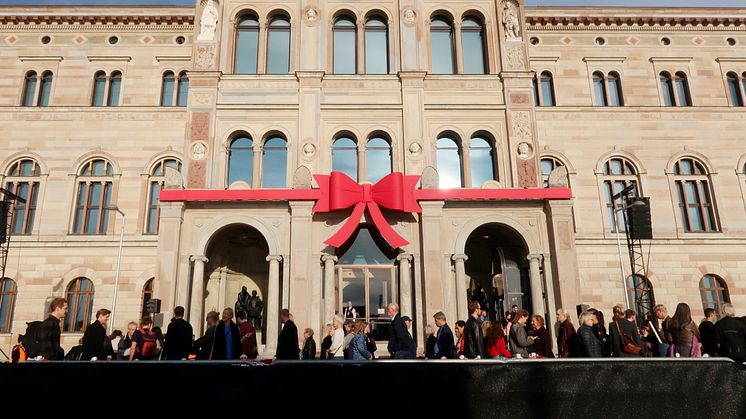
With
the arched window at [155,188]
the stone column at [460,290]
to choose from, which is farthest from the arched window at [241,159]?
the stone column at [460,290]

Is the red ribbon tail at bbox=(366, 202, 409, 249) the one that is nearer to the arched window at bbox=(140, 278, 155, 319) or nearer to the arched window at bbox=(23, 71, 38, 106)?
the arched window at bbox=(140, 278, 155, 319)

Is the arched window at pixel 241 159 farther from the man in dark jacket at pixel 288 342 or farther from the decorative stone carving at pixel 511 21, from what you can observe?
the decorative stone carving at pixel 511 21

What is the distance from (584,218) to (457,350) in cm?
1755

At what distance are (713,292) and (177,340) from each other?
25.2m

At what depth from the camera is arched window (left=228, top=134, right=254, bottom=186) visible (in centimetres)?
1931

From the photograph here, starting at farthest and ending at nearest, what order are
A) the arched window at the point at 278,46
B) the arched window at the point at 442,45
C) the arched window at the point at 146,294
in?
1. the arched window at the point at 146,294
2. the arched window at the point at 442,45
3. the arched window at the point at 278,46

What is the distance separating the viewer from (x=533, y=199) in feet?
60.2

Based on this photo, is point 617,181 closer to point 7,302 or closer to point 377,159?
point 377,159

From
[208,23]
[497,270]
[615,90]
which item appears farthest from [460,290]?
[615,90]

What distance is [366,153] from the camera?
19.6 m

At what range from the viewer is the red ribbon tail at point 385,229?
17266 millimetres

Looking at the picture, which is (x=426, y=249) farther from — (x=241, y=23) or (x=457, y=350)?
(x=241, y=23)

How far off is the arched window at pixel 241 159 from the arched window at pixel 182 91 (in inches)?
356

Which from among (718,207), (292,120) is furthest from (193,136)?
(718,207)
